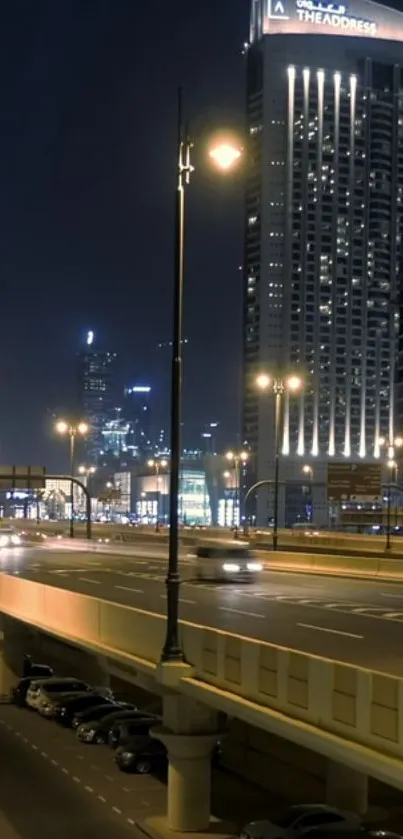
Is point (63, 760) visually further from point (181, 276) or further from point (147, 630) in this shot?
point (181, 276)

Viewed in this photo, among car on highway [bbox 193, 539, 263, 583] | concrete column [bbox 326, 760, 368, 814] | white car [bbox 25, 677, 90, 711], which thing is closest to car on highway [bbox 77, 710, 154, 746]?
white car [bbox 25, 677, 90, 711]

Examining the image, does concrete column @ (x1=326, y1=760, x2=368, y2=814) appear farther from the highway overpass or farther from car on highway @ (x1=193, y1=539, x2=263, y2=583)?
car on highway @ (x1=193, y1=539, x2=263, y2=583)

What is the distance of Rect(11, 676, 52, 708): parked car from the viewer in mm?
46062

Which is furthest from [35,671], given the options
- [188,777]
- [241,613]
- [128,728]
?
[188,777]

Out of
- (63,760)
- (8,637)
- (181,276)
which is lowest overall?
(63,760)

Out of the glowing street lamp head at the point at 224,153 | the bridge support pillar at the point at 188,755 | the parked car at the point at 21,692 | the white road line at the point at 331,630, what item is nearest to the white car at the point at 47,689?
the parked car at the point at 21,692

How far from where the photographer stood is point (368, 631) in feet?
81.3

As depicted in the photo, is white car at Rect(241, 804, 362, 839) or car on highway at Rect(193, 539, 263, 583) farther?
car on highway at Rect(193, 539, 263, 583)

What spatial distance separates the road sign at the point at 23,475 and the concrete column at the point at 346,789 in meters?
51.5

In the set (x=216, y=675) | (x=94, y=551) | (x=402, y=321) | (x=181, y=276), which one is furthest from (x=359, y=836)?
(x=402, y=321)

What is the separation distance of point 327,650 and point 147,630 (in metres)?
3.89

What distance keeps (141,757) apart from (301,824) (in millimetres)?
10114

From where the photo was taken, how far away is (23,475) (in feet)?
267

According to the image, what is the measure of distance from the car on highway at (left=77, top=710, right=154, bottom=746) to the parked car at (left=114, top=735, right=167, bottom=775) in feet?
11.6
